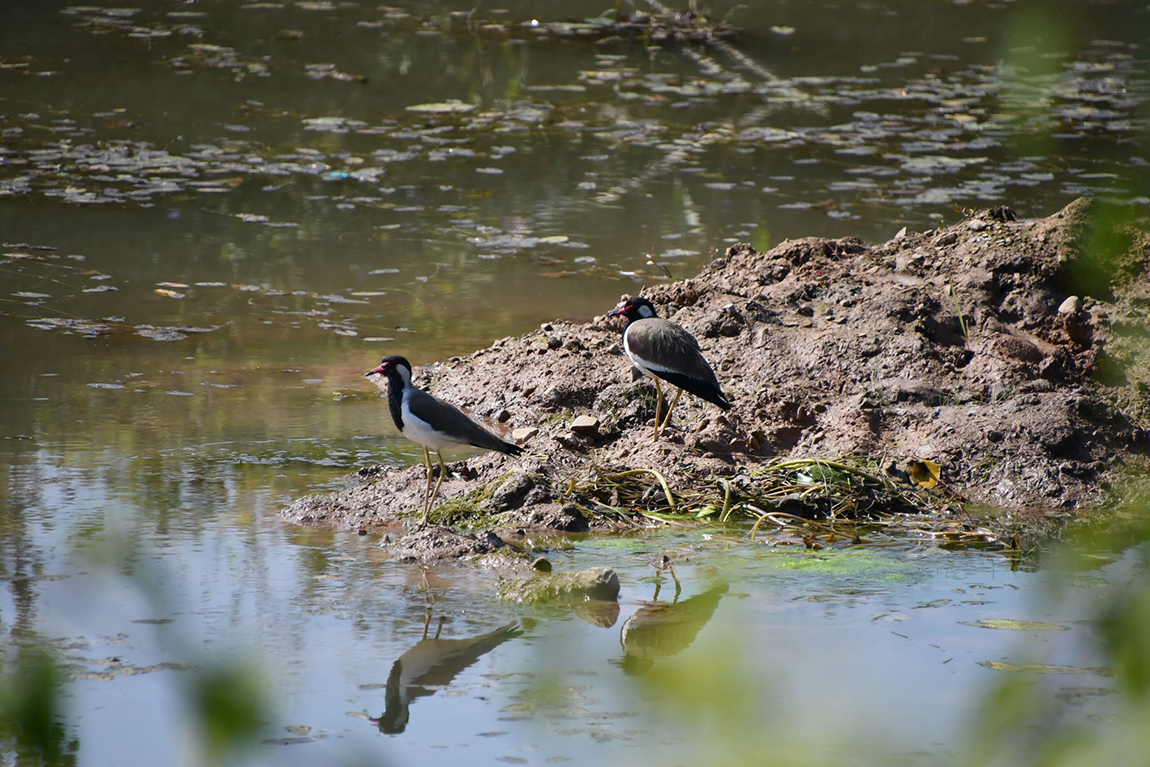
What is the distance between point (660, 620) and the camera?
4.15 m

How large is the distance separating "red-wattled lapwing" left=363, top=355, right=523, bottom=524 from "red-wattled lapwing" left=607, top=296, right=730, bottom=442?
1037mm

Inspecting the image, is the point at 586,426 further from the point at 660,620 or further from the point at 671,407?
the point at 660,620

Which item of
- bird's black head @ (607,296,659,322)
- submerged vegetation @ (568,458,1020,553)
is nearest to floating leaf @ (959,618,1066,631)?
submerged vegetation @ (568,458,1020,553)

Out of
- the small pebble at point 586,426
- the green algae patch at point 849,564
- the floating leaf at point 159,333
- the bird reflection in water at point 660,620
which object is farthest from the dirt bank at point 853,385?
the floating leaf at point 159,333

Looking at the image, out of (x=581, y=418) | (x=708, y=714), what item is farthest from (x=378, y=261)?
(x=708, y=714)

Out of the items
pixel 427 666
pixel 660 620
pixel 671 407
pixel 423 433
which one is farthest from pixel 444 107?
pixel 427 666

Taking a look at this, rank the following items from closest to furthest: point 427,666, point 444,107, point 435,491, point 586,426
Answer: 1. point 427,666
2. point 435,491
3. point 586,426
4. point 444,107

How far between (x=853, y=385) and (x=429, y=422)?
245 cm

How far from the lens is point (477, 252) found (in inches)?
396

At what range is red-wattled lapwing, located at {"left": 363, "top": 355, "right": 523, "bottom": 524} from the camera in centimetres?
521

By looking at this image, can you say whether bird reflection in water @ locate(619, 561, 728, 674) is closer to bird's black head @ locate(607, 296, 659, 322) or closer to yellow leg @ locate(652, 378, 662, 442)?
yellow leg @ locate(652, 378, 662, 442)

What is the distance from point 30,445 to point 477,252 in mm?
4648

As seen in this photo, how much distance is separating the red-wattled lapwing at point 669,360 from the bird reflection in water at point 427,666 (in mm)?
2201

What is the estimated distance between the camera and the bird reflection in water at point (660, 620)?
383 centimetres
